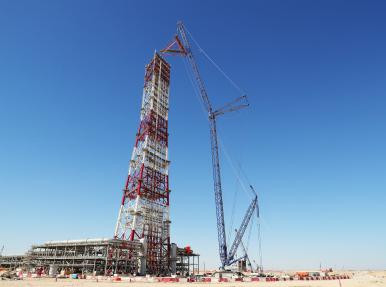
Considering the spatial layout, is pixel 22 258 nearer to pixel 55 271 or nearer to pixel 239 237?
pixel 55 271

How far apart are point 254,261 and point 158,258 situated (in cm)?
4882

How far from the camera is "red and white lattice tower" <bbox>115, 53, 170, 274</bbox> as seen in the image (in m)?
102

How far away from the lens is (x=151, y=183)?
110m

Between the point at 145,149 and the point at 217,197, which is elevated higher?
the point at 145,149

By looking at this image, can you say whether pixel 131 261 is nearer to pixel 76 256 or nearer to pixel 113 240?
pixel 113 240

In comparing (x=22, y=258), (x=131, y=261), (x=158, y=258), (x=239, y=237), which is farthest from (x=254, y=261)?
(x=22, y=258)

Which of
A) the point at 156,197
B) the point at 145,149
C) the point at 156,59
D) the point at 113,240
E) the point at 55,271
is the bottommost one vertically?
the point at 55,271

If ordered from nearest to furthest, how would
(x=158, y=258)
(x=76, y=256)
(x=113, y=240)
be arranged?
(x=113, y=240) < (x=76, y=256) < (x=158, y=258)

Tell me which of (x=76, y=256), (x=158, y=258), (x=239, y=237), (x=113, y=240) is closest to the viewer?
(x=113, y=240)

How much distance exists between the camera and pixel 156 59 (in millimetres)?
132750

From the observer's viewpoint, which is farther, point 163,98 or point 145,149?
point 163,98


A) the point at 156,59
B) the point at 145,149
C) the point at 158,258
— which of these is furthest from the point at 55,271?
the point at 156,59

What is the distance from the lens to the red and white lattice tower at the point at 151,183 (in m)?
102

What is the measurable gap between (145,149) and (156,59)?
4583cm
